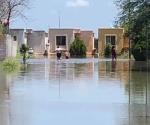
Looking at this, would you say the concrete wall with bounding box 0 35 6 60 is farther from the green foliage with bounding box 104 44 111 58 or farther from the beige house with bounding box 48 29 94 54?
the beige house with bounding box 48 29 94 54

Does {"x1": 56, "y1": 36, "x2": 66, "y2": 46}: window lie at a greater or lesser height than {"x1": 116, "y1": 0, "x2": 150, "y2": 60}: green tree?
lesser

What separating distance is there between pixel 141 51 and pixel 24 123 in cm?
4419

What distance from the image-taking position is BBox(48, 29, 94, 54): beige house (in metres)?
93.2

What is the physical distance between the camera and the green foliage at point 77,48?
3412 inches

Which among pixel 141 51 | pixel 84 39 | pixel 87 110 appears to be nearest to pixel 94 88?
pixel 87 110

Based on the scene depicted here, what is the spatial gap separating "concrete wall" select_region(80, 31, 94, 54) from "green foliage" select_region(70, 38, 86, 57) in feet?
17.4

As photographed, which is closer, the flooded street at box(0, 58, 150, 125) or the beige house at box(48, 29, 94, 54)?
the flooded street at box(0, 58, 150, 125)

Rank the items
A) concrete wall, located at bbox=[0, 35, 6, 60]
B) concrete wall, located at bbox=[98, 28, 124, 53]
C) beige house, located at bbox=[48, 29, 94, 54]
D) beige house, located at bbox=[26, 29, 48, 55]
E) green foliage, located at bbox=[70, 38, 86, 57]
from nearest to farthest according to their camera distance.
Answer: concrete wall, located at bbox=[0, 35, 6, 60] → green foliage, located at bbox=[70, 38, 86, 57] → concrete wall, located at bbox=[98, 28, 124, 53] → beige house, located at bbox=[48, 29, 94, 54] → beige house, located at bbox=[26, 29, 48, 55]

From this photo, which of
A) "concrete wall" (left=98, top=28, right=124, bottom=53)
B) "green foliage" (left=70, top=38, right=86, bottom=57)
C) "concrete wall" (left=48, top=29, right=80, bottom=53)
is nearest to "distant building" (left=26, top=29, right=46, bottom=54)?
"concrete wall" (left=48, top=29, right=80, bottom=53)

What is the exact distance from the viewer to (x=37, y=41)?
3738 inches

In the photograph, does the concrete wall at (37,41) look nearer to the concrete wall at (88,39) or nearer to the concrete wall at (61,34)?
the concrete wall at (61,34)

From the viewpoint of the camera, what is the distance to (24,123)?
11.9 m

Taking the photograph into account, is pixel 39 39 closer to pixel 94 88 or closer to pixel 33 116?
pixel 94 88

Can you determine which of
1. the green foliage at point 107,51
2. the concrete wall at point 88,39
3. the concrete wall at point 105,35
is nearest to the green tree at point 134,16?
the green foliage at point 107,51
